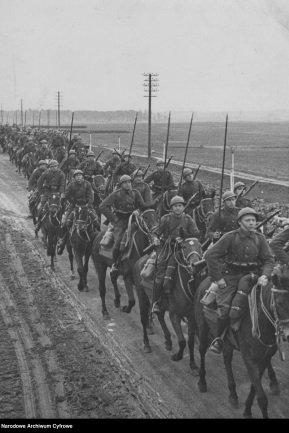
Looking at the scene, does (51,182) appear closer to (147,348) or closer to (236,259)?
(147,348)

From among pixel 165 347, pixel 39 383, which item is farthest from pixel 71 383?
pixel 165 347

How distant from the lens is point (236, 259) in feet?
26.5

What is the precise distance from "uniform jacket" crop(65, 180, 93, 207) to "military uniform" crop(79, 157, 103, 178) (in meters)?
6.41

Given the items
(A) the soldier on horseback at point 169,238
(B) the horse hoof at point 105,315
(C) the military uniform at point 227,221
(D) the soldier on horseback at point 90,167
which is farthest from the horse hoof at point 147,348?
(D) the soldier on horseback at point 90,167

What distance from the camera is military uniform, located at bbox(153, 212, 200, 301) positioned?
32.4ft

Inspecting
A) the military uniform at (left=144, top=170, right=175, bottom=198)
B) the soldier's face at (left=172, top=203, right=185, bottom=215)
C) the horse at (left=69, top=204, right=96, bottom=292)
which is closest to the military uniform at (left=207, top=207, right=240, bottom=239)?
the soldier's face at (left=172, top=203, right=185, bottom=215)

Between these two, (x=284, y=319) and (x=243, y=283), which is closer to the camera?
(x=284, y=319)

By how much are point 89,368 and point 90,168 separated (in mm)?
13008

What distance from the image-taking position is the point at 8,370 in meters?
9.12

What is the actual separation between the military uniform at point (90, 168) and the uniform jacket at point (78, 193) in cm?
641

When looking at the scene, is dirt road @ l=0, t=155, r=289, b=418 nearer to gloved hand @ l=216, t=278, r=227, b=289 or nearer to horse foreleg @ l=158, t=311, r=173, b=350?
horse foreleg @ l=158, t=311, r=173, b=350

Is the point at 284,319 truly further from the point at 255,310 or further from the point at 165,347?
the point at 165,347

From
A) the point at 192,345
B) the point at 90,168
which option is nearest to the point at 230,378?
the point at 192,345

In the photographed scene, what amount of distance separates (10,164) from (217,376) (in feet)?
123
